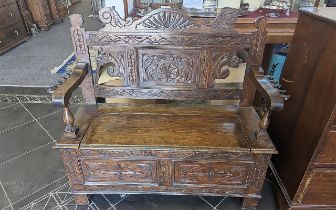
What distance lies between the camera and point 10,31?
165 inches

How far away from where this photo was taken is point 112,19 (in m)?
1.45

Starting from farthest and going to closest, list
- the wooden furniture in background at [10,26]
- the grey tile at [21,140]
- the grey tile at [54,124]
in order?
the wooden furniture in background at [10,26]
the grey tile at [54,124]
the grey tile at [21,140]

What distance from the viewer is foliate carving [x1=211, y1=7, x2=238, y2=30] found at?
55.8 inches

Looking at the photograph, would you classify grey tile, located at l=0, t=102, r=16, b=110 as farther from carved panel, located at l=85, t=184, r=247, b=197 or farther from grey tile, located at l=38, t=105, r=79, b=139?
carved panel, located at l=85, t=184, r=247, b=197

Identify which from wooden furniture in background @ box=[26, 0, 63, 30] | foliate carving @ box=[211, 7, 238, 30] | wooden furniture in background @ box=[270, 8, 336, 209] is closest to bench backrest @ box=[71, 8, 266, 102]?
foliate carving @ box=[211, 7, 238, 30]

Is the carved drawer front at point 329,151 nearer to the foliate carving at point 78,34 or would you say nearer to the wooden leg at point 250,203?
the wooden leg at point 250,203

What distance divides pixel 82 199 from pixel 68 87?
70cm

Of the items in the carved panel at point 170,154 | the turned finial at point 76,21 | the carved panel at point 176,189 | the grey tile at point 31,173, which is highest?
the turned finial at point 76,21

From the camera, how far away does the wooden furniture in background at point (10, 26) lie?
4.03 meters

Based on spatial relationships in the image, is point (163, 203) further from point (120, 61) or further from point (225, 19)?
point (225, 19)

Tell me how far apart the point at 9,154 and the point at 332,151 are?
214 cm

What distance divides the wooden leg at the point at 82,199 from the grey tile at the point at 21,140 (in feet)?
2.41

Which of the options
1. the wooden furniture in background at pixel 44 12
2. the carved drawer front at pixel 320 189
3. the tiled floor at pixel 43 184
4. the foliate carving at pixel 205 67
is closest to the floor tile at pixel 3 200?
the tiled floor at pixel 43 184

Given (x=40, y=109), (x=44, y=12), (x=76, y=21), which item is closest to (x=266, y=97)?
(x=76, y=21)
